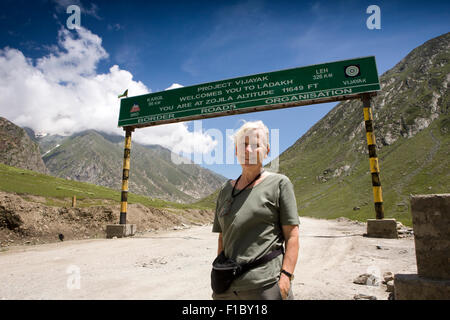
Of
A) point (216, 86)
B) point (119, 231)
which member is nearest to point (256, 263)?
point (216, 86)

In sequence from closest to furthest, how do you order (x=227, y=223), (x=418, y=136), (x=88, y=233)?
(x=227, y=223), (x=88, y=233), (x=418, y=136)

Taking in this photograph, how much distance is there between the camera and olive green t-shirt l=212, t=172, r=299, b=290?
7.23ft

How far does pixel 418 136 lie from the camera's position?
106688 millimetres

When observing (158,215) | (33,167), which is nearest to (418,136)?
(158,215)

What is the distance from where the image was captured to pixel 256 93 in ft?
50.2

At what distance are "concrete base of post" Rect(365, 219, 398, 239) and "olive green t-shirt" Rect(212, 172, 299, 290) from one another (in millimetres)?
12997

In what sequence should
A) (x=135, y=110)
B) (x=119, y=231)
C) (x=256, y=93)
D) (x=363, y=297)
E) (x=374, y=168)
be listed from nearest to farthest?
(x=363, y=297) < (x=374, y=168) < (x=256, y=93) < (x=119, y=231) < (x=135, y=110)

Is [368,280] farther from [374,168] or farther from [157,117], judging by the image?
[157,117]

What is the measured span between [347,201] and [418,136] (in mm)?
47447

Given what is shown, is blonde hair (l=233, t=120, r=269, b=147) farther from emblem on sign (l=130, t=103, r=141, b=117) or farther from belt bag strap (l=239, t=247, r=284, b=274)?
emblem on sign (l=130, t=103, r=141, b=117)

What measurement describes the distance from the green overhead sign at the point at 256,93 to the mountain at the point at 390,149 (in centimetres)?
5406

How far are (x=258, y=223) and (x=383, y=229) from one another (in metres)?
13.3

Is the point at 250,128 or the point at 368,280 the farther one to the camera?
the point at 368,280

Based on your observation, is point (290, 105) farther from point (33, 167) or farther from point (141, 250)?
point (33, 167)
